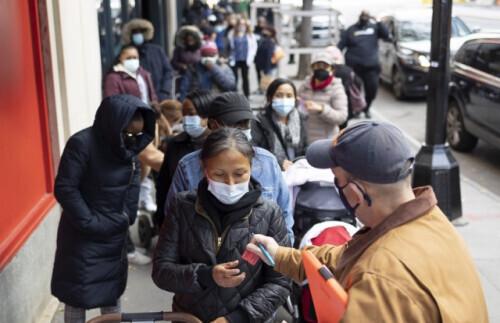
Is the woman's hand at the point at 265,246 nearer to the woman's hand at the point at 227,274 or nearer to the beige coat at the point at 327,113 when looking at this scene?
the woman's hand at the point at 227,274

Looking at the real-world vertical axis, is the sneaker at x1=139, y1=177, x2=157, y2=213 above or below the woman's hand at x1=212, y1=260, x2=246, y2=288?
below

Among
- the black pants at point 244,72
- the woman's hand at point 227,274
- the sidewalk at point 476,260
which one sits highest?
the woman's hand at point 227,274

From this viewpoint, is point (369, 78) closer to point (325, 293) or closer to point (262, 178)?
point (262, 178)

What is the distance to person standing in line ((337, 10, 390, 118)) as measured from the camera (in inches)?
513

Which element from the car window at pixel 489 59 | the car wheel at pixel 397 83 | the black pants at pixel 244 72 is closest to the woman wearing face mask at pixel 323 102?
the car window at pixel 489 59

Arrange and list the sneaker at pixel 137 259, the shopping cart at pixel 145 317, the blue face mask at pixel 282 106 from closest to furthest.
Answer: the shopping cart at pixel 145 317
the blue face mask at pixel 282 106
the sneaker at pixel 137 259

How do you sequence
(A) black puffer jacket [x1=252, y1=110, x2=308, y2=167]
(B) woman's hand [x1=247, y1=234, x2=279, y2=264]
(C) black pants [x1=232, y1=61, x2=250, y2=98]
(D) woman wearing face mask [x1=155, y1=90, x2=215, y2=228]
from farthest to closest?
1. (C) black pants [x1=232, y1=61, x2=250, y2=98]
2. (A) black puffer jacket [x1=252, y1=110, x2=308, y2=167]
3. (D) woman wearing face mask [x1=155, y1=90, x2=215, y2=228]
4. (B) woman's hand [x1=247, y1=234, x2=279, y2=264]

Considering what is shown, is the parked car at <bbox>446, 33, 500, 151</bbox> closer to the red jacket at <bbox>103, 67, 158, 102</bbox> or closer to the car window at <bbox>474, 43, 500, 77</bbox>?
the car window at <bbox>474, 43, 500, 77</bbox>

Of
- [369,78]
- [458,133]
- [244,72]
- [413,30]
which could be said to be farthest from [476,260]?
[413,30]

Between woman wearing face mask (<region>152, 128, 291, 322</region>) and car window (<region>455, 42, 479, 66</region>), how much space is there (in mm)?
8041

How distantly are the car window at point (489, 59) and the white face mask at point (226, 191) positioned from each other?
295 inches

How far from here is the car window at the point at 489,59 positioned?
32.4ft

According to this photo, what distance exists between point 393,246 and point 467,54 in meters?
9.25

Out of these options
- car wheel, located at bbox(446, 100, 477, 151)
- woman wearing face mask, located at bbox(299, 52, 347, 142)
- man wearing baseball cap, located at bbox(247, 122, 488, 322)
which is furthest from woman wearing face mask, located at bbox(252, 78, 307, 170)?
car wheel, located at bbox(446, 100, 477, 151)
